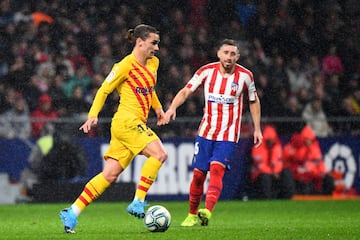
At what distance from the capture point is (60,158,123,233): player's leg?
1010 cm

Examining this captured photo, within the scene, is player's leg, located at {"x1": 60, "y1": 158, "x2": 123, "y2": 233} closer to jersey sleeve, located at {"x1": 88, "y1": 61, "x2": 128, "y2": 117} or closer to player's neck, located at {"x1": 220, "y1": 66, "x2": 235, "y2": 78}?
jersey sleeve, located at {"x1": 88, "y1": 61, "x2": 128, "y2": 117}

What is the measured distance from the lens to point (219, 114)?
1166 cm

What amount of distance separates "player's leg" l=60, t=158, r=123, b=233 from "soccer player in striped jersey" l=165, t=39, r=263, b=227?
1.37m

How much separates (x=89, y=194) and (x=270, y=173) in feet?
28.8

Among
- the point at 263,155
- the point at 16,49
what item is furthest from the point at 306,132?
the point at 16,49

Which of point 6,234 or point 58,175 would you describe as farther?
point 58,175

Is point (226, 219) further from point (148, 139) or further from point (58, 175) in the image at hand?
point (58, 175)

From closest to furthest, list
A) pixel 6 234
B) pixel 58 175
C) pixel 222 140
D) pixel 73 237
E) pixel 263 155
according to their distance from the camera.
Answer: pixel 73 237 → pixel 6 234 → pixel 222 140 → pixel 58 175 → pixel 263 155

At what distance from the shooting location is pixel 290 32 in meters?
22.6

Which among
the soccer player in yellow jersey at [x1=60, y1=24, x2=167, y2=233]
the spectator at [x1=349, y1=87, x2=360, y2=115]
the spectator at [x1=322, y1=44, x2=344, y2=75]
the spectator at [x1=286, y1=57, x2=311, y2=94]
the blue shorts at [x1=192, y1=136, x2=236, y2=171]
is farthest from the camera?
the spectator at [x1=322, y1=44, x2=344, y2=75]

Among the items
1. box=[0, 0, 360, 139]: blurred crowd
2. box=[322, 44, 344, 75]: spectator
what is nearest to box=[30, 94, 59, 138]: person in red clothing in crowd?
box=[0, 0, 360, 139]: blurred crowd

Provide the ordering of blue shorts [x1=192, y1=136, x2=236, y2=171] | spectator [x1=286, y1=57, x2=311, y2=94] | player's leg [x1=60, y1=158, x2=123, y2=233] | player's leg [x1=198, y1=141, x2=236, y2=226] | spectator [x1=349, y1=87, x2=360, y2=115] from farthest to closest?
spectator [x1=349, y1=87, x2=360, y2=115] < spectator [x1=286, y1=57, x2=311, y2=94] < blue shorts [x1=192, y1=136, x2=236, y2=171] < player's leg [x1=198, y1=141, x2=236, y2=226] < player's leg [x1=60, y1=158, x2=123, y2=233]

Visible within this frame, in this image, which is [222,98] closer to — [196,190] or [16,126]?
[196,190]

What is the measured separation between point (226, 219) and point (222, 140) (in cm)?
188
